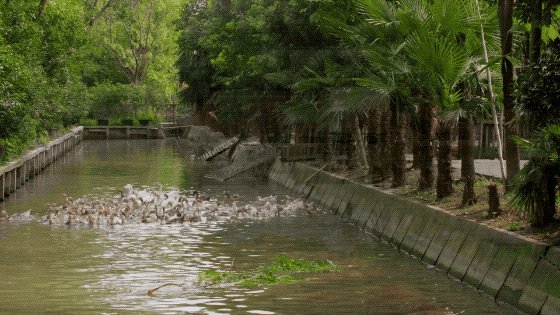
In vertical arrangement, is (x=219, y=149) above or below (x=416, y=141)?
below

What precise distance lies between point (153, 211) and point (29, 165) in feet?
49.6

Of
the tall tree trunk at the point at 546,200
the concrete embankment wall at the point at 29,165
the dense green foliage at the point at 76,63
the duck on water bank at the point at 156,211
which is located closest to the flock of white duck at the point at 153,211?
the duck on water bank at the point at 156,211

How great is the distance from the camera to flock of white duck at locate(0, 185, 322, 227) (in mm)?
25953

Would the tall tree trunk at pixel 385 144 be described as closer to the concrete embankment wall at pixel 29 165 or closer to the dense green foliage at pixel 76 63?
the dense green foliage at pixel 76 63

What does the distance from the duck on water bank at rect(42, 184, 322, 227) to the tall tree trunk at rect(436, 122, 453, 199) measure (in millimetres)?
6940

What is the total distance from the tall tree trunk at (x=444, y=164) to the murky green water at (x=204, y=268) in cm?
151

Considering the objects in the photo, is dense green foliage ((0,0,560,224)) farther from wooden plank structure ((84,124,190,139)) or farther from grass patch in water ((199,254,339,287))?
wooden plank structure ((84,124,190,139))

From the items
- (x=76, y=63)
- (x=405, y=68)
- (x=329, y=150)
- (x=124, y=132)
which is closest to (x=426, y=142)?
(x=405, y=68)

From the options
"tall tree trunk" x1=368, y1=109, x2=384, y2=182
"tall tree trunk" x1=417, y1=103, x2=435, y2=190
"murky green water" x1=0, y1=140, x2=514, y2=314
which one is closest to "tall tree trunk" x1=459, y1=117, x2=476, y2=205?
"tall tree trunk" x1=417, y1=103, x2=435, y2=190

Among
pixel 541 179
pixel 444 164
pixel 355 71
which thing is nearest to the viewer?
pixel 541 179

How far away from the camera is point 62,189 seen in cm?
3669

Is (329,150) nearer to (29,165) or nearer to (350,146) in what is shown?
(350,146)

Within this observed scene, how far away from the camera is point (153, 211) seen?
26438 millimetres

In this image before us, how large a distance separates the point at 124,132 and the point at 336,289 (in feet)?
226
